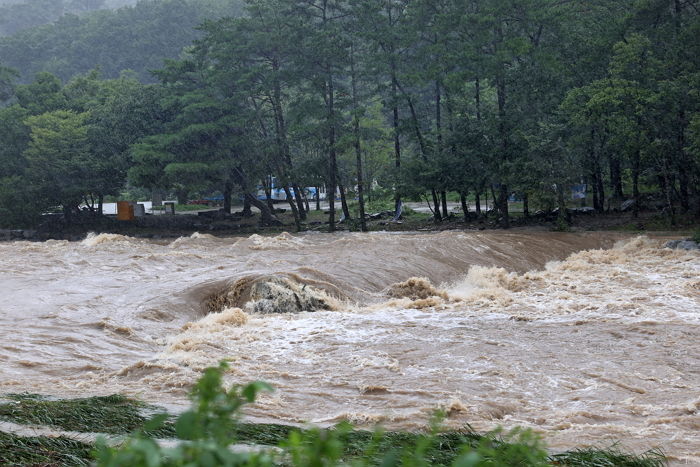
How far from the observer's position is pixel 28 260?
69.2ft

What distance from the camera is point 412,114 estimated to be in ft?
96.9

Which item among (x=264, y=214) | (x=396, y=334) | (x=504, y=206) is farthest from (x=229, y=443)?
(x=264, y=214)

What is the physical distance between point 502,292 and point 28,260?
13917 millimetres

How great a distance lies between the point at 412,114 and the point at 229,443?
28158mm

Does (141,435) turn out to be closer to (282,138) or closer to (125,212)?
(282,138)

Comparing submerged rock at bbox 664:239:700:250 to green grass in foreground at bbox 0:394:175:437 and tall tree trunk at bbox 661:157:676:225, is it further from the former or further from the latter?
green grass in foreground at bbox 0:394:175:437

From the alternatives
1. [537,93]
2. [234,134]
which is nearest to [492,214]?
[537,93]

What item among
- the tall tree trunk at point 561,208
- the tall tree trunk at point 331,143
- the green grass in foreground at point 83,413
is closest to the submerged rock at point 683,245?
the tall tree trunk at point 561,208

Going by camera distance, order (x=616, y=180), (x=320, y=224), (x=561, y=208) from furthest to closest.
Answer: (x=320, y=224) → (x=616, y=180) → (x=561, y=208)

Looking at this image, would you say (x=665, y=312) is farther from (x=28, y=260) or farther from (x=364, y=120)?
(x=364, y=120)

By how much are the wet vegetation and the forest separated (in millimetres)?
18666

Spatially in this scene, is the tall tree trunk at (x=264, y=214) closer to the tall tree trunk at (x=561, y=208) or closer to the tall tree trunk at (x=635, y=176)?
the tall tree trunk at (x=561, y=208)

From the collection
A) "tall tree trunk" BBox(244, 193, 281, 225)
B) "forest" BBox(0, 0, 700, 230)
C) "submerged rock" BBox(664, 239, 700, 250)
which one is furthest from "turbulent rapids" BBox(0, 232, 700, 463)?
"tall tree trunk" BBox(244, 193, 281, 225)

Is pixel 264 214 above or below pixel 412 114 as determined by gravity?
below
